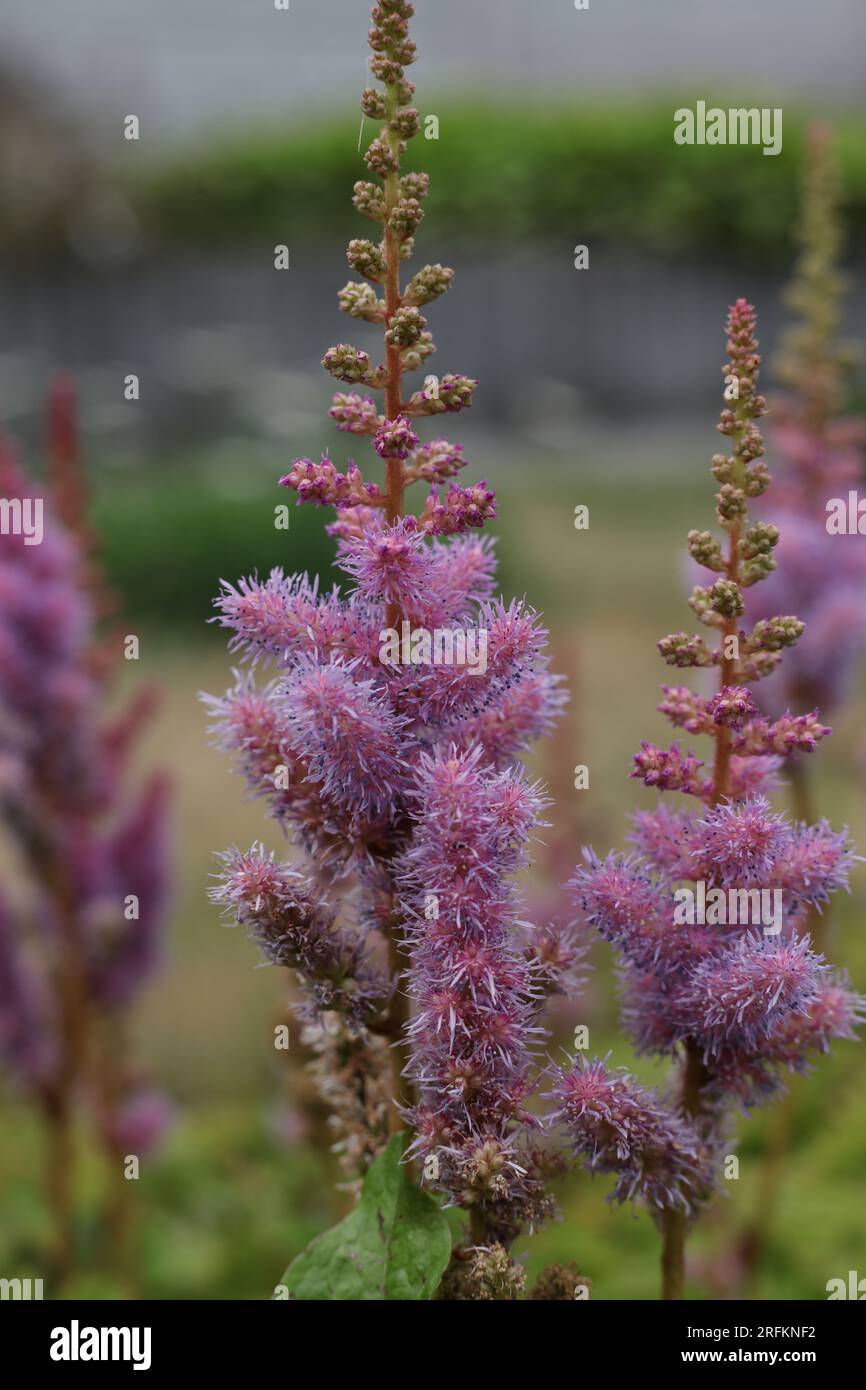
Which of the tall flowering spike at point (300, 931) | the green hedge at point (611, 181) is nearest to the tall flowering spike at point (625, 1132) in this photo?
the tall flowering spike at point (300, 931)

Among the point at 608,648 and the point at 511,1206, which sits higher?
the point at 608,648

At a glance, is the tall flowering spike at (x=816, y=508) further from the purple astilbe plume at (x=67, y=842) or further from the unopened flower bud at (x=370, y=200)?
the unopened flower bud at (x=370, y=200)

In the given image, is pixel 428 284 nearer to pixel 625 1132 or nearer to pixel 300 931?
pixel 300 931

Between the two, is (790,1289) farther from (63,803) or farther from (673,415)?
(673,415)

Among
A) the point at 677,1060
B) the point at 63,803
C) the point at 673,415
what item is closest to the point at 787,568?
the point at 63,803

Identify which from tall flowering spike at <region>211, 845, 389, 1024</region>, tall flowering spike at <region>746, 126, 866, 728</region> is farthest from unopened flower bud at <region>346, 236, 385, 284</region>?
tall flowering spike at <region>746, 126, 866, 728</region>

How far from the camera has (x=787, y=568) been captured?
185 cm

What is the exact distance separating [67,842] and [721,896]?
1077 millimetres

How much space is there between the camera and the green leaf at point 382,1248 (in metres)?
0.83

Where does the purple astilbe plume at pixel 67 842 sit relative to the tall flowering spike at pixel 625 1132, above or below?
above

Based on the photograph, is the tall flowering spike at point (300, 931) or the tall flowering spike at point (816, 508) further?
the tall flowering spike at point (816, 508)

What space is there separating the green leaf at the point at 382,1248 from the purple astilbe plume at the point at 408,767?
0.05 ft

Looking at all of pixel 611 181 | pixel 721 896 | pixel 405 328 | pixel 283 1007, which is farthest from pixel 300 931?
pixel 611 181
